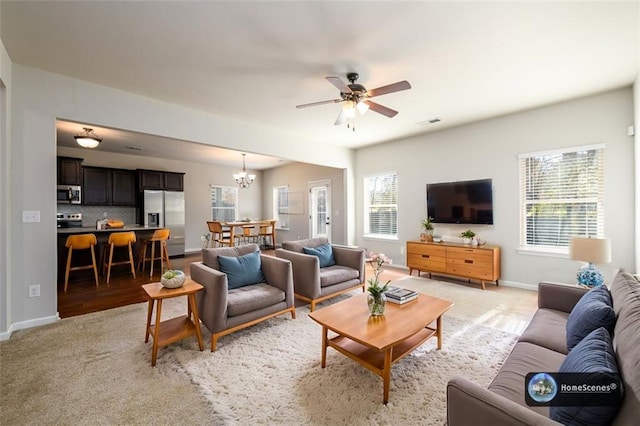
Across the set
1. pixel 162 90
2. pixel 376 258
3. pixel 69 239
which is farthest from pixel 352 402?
pixel 69 239

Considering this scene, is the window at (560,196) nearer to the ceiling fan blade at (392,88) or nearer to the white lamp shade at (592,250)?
the white lamp shade at (592,250)

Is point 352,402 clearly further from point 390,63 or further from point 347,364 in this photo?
point 390,63

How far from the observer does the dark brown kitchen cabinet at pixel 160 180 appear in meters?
6.92

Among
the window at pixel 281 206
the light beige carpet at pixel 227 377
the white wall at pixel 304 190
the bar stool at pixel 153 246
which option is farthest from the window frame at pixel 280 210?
the light beige carpet at pixel 227 377

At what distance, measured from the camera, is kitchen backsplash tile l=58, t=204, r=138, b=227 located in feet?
20.8

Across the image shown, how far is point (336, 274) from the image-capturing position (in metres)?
3.59

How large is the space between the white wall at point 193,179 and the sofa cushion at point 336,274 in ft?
19.0

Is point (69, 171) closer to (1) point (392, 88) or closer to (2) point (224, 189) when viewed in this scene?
(2) point (224, 189)

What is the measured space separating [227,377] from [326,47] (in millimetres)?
2895

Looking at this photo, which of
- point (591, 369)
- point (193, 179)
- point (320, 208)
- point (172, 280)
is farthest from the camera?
point (193, 179)

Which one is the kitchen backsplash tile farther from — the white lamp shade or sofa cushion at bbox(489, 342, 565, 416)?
the white lamp shade

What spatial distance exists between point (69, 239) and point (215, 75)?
3.45 metres

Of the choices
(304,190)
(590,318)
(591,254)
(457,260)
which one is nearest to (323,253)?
(457,260)

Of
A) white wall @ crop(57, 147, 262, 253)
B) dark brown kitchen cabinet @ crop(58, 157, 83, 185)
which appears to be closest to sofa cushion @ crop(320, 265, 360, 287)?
white wall @ crop(57, 147, 262, 253)
